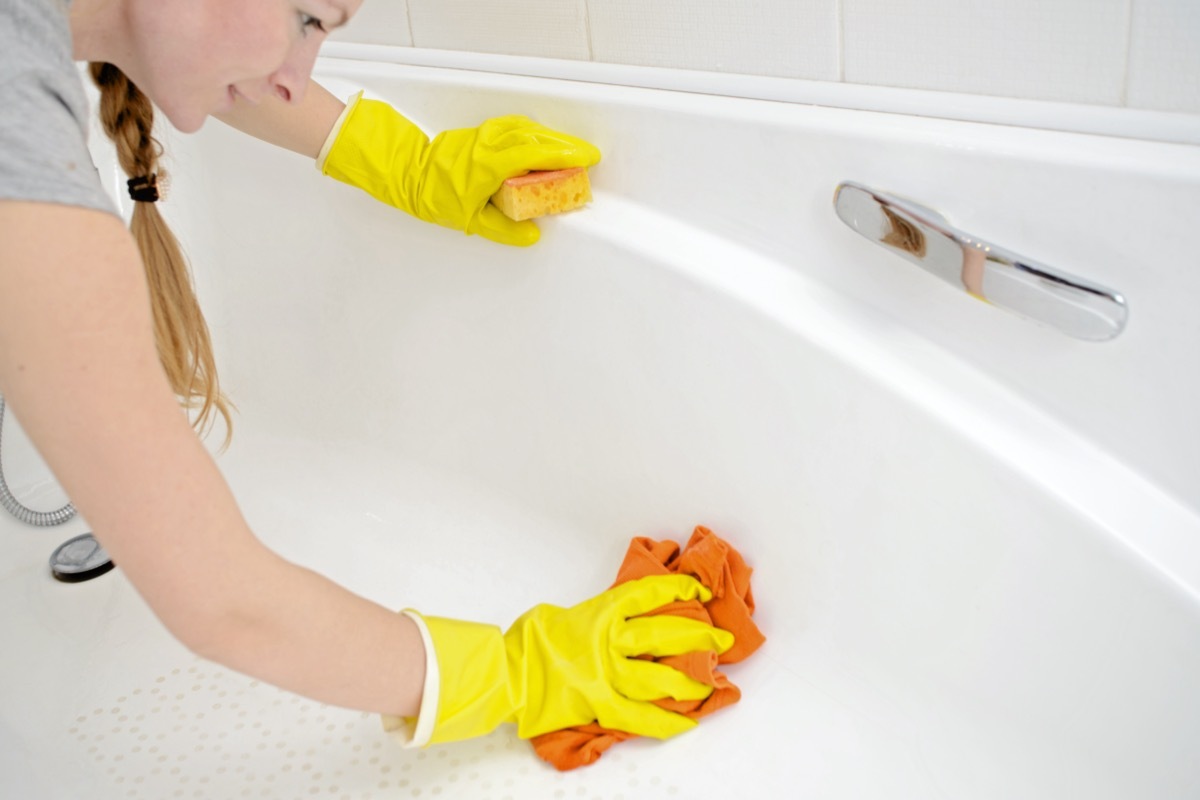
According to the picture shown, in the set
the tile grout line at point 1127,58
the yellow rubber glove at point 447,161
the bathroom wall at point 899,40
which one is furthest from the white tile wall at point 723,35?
the tile grout line at point 1127,58

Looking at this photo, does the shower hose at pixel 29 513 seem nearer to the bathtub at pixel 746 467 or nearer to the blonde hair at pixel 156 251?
the bathtub at pixel 746 467

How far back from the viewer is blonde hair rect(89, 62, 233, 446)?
0.95 metres

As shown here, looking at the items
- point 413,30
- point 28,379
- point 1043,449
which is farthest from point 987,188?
point 413,30

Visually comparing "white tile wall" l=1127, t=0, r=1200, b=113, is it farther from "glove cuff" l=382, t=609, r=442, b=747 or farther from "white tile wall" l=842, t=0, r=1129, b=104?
"glove cuff" l=382, t=609, r=442, b=747

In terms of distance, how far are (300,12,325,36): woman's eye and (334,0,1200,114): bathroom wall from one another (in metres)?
0.39

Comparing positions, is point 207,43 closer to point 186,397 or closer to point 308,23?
point 308,23

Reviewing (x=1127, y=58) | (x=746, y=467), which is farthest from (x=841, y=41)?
(x=746, y=467)

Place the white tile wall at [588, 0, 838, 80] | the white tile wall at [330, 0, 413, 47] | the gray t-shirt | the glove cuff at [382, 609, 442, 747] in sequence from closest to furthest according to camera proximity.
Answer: the gray t-shirt → the glove cuff at [382, 609, 442, 747] → the white tile wall at [588, 0, 838, 80] → the white tile wall at [330, 0, 413, 47]

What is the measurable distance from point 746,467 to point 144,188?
0.55 metres

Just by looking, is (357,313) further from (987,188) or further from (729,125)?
(987,188)

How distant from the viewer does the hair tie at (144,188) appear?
0.97 metres

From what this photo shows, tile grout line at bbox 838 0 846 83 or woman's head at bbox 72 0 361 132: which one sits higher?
woman's head at bbox 72 0 361 132

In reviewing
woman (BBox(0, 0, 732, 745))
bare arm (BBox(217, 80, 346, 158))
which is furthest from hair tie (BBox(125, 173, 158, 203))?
bare arm (BBox(217, 80, 346, 158))

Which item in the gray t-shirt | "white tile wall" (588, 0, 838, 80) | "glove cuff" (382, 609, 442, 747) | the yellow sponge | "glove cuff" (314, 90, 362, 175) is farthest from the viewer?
"glove cuff" (314, 90, 362, 175)
